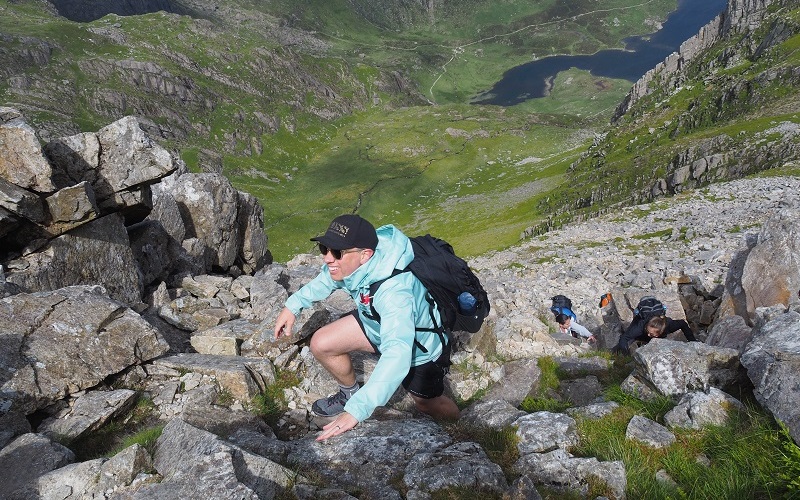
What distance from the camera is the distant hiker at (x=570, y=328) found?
1850 centimetres

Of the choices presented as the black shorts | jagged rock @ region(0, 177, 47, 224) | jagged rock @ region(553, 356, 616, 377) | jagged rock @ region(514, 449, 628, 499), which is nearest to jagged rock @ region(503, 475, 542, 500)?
jagged rock @ region(514, 449, 628, 499)

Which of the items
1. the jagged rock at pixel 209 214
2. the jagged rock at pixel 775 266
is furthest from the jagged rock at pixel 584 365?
the jagged rock at pixel 209 214

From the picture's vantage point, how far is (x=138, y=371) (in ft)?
36.9

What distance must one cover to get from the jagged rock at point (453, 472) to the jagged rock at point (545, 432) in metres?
0.77

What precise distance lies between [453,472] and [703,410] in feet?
12.9

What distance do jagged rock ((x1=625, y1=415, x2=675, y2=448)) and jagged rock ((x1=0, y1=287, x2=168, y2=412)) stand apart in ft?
34.8

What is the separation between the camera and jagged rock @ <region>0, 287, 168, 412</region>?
32.6ft

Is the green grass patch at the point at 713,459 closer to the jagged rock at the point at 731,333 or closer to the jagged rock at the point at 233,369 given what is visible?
the jagged rock at the point at 731,333

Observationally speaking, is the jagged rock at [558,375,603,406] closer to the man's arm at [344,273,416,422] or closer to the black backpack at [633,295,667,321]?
the black backpack at [633,295,667,321]

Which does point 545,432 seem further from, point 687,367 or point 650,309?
point 650,309

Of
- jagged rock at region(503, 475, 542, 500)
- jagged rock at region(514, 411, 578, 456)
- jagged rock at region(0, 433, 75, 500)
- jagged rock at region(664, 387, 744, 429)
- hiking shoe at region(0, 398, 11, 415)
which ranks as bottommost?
hiking shoe at region(0, 398, 11, 415)

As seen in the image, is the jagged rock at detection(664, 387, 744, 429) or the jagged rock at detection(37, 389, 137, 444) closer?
the jagged rock at detection(664, 387, 744, 429)

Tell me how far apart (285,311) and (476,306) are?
4066 millimetres

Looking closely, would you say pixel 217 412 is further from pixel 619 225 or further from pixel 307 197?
pixel 307 197
